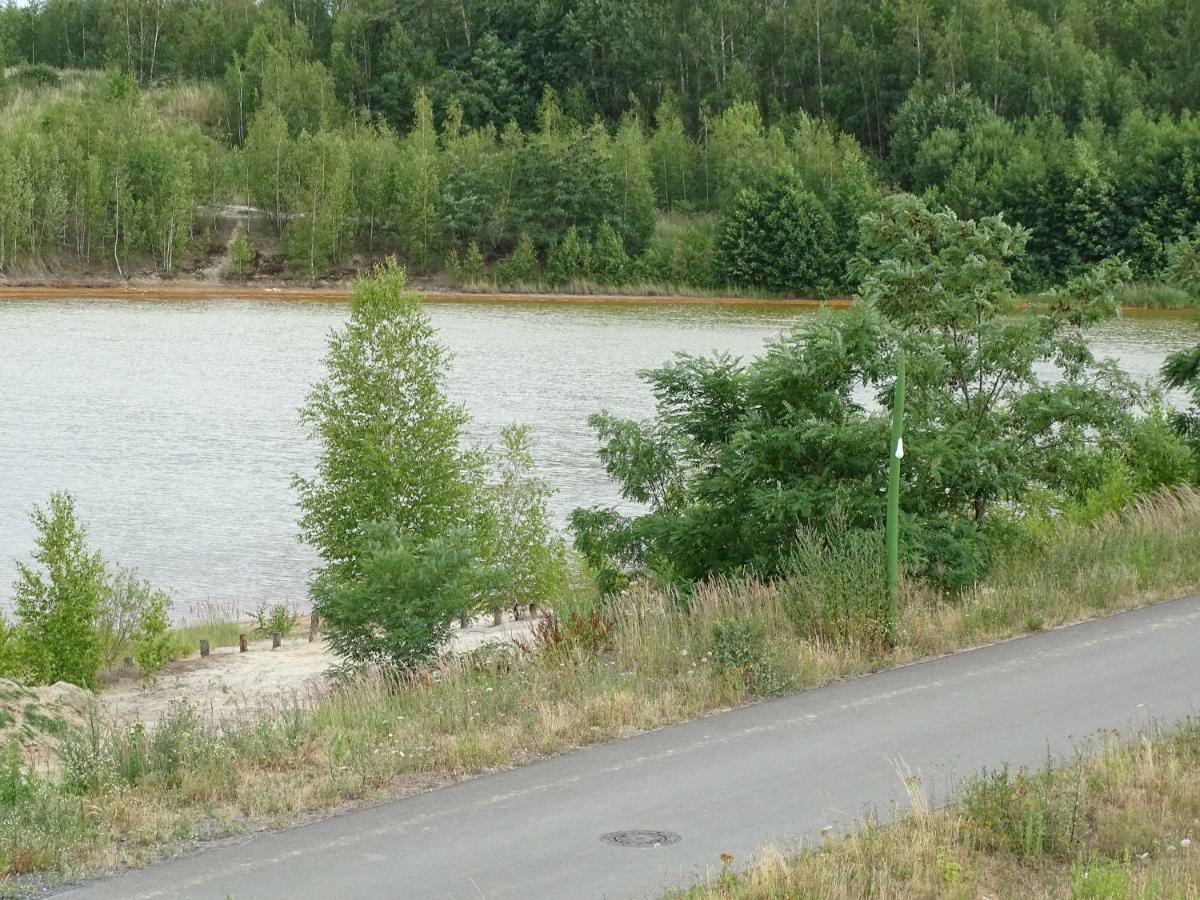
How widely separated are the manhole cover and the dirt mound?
21.1 ft

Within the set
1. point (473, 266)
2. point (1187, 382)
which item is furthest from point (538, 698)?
point (473, 266)

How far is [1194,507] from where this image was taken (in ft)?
58.6

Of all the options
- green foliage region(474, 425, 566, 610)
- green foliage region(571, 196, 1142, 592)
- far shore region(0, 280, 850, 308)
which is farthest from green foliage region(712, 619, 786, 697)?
far shore region(0, 280, 850, 308)

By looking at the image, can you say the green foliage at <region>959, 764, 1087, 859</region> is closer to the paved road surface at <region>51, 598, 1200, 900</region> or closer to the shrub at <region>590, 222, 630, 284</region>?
the paved road surface at <region>51, 598, 1200, 900</region>

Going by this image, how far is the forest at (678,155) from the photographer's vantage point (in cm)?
10056

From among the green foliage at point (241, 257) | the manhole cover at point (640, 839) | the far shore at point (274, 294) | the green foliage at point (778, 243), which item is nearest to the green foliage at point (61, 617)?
Answer: the manhole cover at point (640, 839)

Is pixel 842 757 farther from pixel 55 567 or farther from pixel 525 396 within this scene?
pixel 525 396

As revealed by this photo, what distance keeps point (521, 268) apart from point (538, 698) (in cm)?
9559

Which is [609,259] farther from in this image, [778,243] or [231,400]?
[231,400]

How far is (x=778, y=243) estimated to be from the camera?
100m

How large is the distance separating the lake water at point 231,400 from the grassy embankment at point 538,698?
5331 millimetres

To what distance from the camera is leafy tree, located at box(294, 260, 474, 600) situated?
2973 centimetres

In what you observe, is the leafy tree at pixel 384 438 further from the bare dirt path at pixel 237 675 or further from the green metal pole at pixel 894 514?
the green metal pole at pixel 894 514

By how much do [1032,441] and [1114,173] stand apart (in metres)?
86.9
